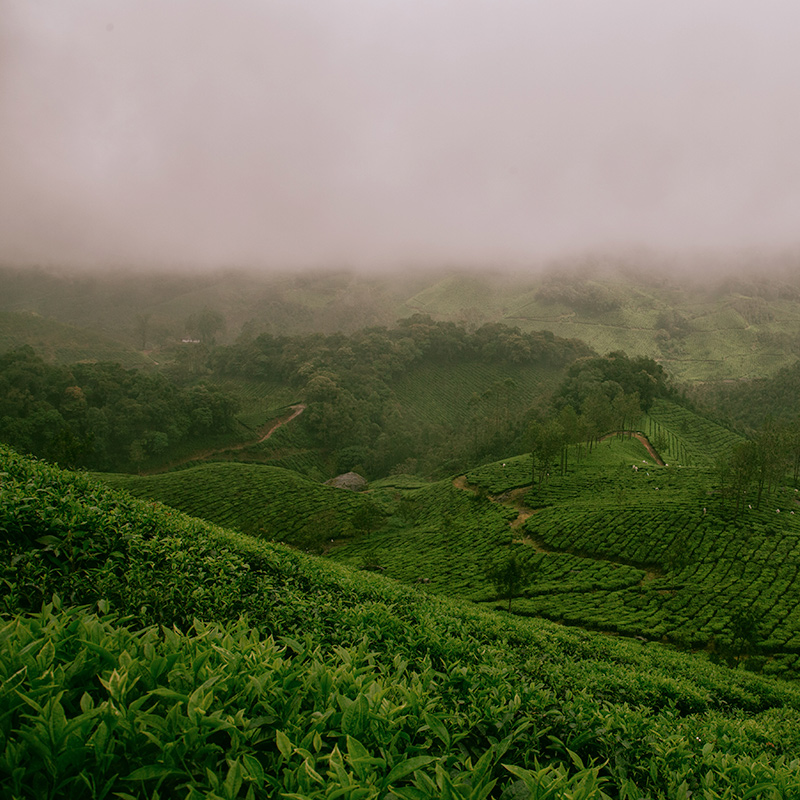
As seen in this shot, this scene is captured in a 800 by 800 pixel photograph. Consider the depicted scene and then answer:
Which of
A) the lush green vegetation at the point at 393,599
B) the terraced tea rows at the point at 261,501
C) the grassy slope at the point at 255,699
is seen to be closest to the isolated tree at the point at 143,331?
the lush green vegetation at the point at 393,599

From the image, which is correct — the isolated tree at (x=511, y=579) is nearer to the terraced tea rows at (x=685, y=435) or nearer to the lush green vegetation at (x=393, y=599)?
the lush green vegetation at (x=393, y=599)

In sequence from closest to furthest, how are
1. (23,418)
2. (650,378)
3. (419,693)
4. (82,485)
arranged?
(419,693) < (82,485) < (23,418) < (650,378)

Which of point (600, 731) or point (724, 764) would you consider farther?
point (600, 731)

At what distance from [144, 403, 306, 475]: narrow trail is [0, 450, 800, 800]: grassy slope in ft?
225

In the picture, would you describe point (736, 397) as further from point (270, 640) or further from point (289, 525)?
point (270, 640)

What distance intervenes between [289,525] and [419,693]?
40.9 m

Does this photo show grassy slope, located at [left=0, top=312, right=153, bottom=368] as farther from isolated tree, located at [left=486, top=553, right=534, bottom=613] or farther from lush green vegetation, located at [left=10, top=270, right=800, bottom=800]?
isolated tree, located at [left=486, top=553, right=534, bottom=613]

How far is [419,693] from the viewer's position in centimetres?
270

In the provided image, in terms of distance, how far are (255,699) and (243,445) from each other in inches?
2993

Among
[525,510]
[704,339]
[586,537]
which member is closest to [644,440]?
[525,510]

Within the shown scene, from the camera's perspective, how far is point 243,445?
243 feet

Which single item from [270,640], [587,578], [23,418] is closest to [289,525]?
[587,578]

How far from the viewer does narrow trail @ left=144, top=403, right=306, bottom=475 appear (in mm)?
67688

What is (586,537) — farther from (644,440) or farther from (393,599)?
(644,440)
